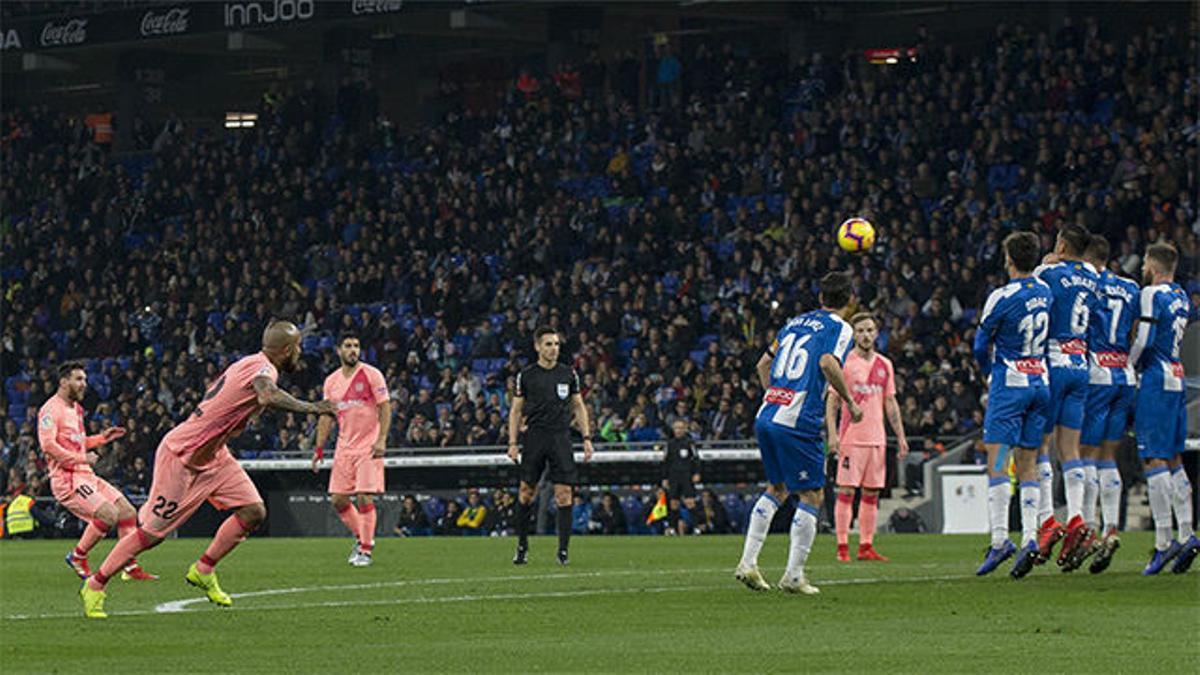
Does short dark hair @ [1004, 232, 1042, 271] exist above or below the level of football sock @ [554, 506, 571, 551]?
above

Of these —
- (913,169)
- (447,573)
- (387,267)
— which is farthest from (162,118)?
(447,573)

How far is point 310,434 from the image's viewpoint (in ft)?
131

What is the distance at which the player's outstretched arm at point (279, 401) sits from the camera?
45.1 feet

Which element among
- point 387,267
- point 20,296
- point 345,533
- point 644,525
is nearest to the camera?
point 644,525

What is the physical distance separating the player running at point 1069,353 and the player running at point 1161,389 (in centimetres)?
44

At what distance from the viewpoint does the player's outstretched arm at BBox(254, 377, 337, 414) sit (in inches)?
542

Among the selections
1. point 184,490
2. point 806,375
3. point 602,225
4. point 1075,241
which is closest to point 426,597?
point 184,490

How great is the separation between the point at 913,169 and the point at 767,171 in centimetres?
356

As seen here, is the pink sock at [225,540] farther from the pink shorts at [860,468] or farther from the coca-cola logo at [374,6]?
the coca-cola logo at [374,6]

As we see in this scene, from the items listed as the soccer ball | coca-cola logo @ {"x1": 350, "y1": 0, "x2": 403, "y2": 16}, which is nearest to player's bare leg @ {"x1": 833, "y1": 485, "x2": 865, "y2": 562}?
the soccer ball

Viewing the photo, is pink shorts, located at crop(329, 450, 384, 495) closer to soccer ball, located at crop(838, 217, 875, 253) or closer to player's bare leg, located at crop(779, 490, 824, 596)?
soccer ball, located at crop(838, 217, 875, 253)

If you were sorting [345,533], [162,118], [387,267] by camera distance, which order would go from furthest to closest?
[162,118], [387,267], [345,533]

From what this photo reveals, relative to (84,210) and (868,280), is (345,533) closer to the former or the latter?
(868,280)

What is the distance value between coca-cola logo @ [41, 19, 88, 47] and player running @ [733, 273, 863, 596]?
37185 millimetres
